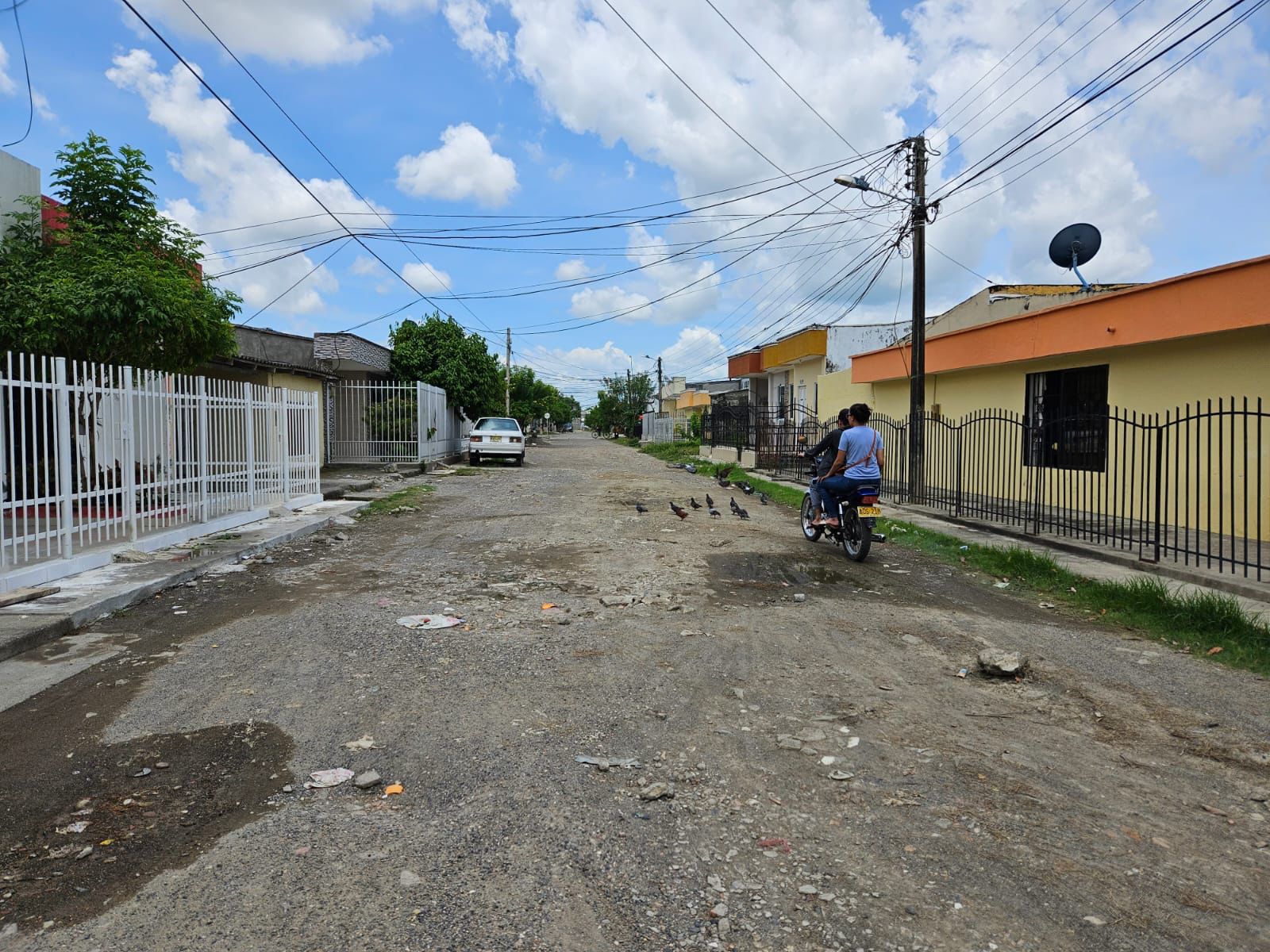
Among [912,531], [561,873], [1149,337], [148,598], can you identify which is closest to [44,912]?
[561,873]

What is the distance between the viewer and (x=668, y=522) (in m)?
12.6

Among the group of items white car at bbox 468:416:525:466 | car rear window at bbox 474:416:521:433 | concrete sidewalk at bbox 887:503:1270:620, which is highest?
car rear window at bbox 474:416:521:433

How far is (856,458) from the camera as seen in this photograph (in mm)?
9641

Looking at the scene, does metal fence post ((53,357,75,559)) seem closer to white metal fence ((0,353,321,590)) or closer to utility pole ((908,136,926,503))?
white metal fence ((0,353,321,590))

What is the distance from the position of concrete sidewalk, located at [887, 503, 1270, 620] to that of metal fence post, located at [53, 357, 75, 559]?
32.6 ft

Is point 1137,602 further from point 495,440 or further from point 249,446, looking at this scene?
point 495,440

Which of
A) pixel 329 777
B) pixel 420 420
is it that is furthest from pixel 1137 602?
pixel 420 420

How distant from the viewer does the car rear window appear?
2718cm

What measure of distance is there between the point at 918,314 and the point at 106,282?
12.9m

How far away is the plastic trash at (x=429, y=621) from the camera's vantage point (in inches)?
247

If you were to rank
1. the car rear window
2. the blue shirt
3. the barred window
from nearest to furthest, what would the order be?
the blue shirt → the barred window → the car rear window


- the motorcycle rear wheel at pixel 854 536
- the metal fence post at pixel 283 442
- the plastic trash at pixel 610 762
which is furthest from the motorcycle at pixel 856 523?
the metal fence post at pixel 283 442

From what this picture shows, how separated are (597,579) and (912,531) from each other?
5.95 metres

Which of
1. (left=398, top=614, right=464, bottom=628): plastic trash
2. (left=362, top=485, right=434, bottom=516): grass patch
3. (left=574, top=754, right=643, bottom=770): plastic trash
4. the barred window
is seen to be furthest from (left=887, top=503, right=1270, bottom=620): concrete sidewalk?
(left=362, top=485, right=434, bottom=516): grass patch
